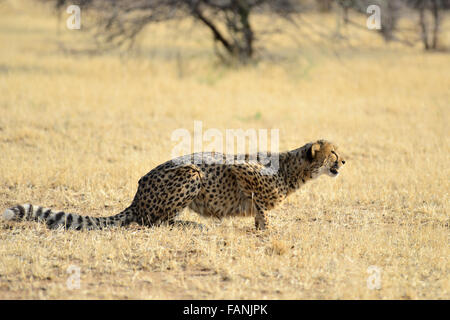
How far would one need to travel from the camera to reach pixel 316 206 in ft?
23.9

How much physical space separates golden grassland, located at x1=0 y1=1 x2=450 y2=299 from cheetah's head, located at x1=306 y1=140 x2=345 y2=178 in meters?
0.63

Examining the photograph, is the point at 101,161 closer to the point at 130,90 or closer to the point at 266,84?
the point at 130,90

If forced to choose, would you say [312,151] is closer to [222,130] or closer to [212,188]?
[212,188]

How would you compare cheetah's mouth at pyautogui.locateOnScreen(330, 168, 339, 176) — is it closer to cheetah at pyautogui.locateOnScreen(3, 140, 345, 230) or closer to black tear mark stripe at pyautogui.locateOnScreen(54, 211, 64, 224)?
cheetah at pyautogui.locateOnScreen(3, 140, 345, 230)

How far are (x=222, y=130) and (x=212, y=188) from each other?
5.13 metres

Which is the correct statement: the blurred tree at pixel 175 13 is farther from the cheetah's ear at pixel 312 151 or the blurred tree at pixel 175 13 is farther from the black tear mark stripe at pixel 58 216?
the black tear mark stripe at pixel 58 216

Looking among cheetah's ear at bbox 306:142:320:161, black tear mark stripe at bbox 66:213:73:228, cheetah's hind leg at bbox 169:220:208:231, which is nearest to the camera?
black tear mark stripe at bbox 66:213:73:228

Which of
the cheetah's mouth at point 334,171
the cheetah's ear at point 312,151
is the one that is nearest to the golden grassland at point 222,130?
the cheetah's mouth at point 334,171

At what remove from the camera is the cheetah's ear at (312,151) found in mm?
6348

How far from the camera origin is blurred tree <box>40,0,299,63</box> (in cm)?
1559

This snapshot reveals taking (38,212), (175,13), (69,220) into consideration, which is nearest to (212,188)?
(69,220)

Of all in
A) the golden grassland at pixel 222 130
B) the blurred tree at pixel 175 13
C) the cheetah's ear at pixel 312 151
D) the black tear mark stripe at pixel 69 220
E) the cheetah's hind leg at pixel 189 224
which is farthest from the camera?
the blurred tree at pixel 175 13

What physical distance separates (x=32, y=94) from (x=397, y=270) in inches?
401

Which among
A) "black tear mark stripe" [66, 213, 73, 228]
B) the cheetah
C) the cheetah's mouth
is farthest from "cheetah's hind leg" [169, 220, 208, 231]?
the cheetah's mouth
